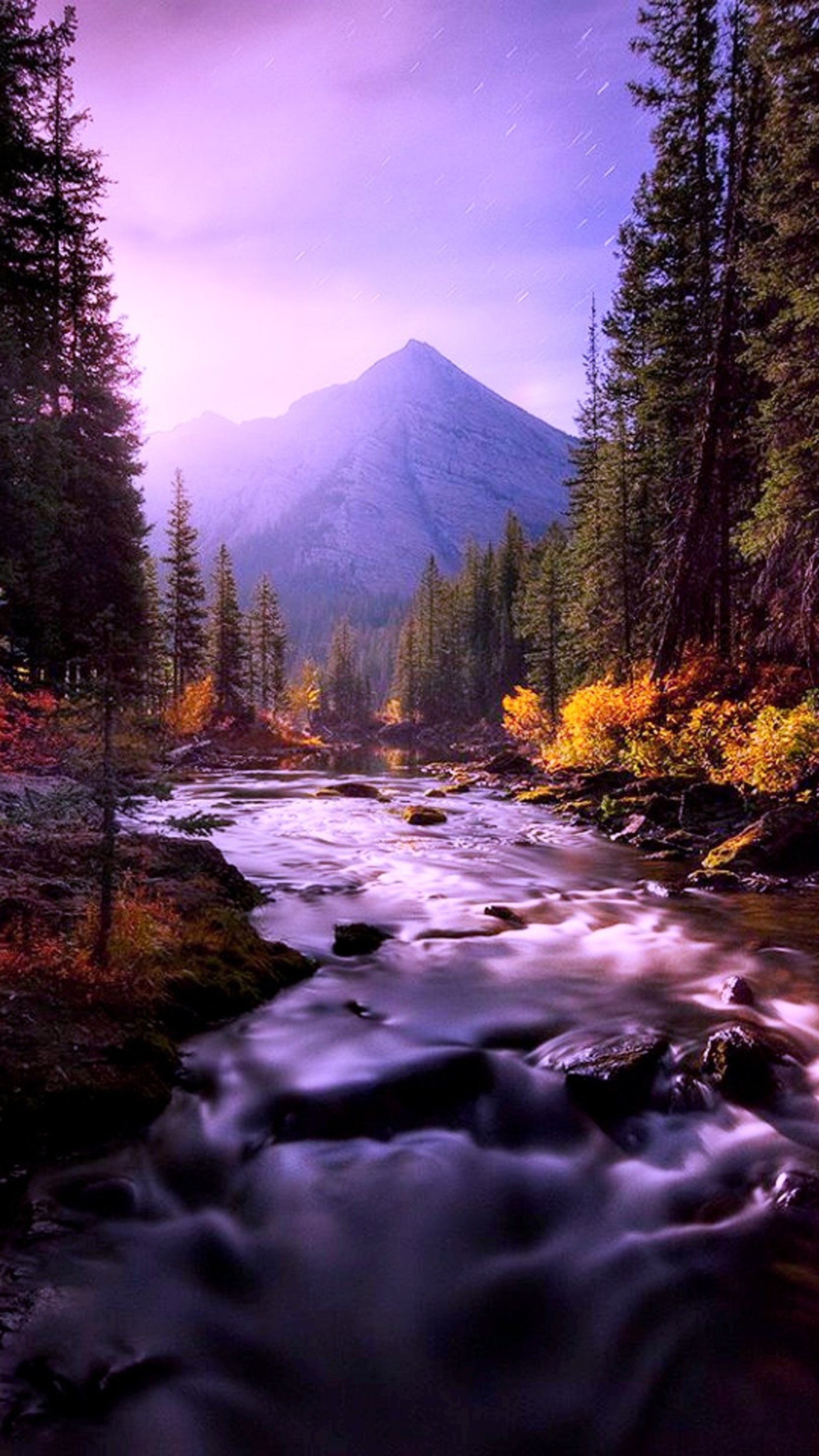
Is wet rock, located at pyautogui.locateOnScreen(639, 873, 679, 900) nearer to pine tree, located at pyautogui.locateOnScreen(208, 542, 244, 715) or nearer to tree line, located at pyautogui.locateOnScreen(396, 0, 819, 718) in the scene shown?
tree line, located at pyautogui.locateOnScreen(396, 0, 819, 718)

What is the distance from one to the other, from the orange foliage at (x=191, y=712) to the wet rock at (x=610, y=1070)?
3231 centimetres

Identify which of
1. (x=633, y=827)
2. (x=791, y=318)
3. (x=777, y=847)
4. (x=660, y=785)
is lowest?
(x=633, y=827)

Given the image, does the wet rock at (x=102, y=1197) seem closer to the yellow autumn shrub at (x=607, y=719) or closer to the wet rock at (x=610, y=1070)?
the wet rock at (x=610, y=1070)

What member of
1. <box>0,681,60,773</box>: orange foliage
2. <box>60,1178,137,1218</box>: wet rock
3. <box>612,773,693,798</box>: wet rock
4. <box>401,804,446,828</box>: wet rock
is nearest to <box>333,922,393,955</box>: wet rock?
<box>60,1178,137,1218</box>: wet rock

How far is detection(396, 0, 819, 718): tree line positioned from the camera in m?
14.5

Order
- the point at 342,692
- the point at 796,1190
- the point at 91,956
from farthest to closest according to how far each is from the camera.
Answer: the point at 342,692
the point at 91,956
the point at 796,1190

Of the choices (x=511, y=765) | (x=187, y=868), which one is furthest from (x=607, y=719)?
(x=187, y=868)

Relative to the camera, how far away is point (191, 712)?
38.6 meters

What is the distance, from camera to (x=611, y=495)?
3034 cm

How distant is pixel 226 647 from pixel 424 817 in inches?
1316

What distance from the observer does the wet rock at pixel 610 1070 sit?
5.22 meters

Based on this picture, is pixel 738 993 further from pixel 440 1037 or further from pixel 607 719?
pixel 607 719

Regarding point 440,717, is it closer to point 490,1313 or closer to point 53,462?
point 53,462

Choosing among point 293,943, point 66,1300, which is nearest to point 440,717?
point 293,943
